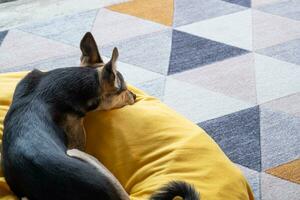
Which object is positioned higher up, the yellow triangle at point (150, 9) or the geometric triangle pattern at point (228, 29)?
the yellow triangle at point (150, 9)

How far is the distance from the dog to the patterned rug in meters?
0.55

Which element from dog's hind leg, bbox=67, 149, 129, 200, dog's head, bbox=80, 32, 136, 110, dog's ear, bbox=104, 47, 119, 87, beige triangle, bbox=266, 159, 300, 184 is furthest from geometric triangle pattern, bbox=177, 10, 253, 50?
dog's hind leg, bbox=67, 149, 129, 200

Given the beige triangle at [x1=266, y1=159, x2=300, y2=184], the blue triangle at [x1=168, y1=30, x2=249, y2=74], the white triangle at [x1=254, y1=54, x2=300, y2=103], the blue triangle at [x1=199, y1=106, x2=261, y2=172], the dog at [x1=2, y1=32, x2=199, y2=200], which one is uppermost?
the dog at [x1=2, y1=32, x2=199, y2=200]

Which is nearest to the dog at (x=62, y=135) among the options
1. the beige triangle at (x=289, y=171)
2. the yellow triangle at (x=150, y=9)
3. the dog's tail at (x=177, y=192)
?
the dog's tail at (x=177, y=192)

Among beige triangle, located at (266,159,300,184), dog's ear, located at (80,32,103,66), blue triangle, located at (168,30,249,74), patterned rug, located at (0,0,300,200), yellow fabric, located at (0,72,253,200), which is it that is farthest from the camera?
blue triangle, located at (168,30,249,74)

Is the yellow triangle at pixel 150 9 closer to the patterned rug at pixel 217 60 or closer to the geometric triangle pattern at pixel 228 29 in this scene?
the patterned rug at pixel 217 60

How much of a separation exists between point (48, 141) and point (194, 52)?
1406mm

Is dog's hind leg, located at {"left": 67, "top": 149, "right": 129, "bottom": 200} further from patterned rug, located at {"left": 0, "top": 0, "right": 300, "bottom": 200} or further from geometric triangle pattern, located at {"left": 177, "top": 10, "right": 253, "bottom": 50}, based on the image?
geometric triangle pattern, located at {"left": 177, "top": 10, "right": 253, "bottom": 50}

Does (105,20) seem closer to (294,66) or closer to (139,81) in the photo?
(139,81)

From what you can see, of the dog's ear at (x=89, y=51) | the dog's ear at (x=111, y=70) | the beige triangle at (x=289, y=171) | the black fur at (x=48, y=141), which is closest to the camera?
the black fur at (x=48, y=141)

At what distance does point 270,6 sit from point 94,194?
213cm

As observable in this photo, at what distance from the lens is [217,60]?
2.77 m

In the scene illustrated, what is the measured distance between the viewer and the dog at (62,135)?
1468 mm

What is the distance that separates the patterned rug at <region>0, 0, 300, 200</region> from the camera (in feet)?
7.25
